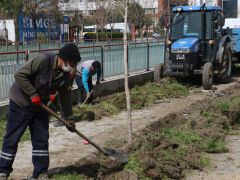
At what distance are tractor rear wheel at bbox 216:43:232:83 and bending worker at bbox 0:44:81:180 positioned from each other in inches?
390

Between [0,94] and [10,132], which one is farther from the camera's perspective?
[0,94]

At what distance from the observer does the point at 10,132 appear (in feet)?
16.6

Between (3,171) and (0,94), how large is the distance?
4644 millimetres

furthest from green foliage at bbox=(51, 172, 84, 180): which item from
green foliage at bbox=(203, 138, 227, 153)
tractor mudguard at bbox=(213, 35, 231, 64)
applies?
tractor mudguard at bbox=(213, 35, 231, 64)

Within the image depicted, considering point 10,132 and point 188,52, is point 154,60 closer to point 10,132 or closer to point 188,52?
point 188,52

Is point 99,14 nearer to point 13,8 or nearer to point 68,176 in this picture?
point 13,8

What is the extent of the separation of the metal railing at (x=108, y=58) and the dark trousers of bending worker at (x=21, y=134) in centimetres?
460

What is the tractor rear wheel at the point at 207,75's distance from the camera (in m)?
13.2

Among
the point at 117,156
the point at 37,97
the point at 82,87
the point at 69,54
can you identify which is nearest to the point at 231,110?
the point at 82,87

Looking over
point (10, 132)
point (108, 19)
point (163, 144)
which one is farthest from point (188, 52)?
point (108, 19)

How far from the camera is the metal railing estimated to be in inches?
379

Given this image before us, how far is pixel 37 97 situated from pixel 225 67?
10945mm

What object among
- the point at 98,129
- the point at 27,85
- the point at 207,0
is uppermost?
the point at 207,0

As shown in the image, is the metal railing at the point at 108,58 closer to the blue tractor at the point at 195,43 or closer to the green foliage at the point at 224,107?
the blue tractor at the point at 195,43
